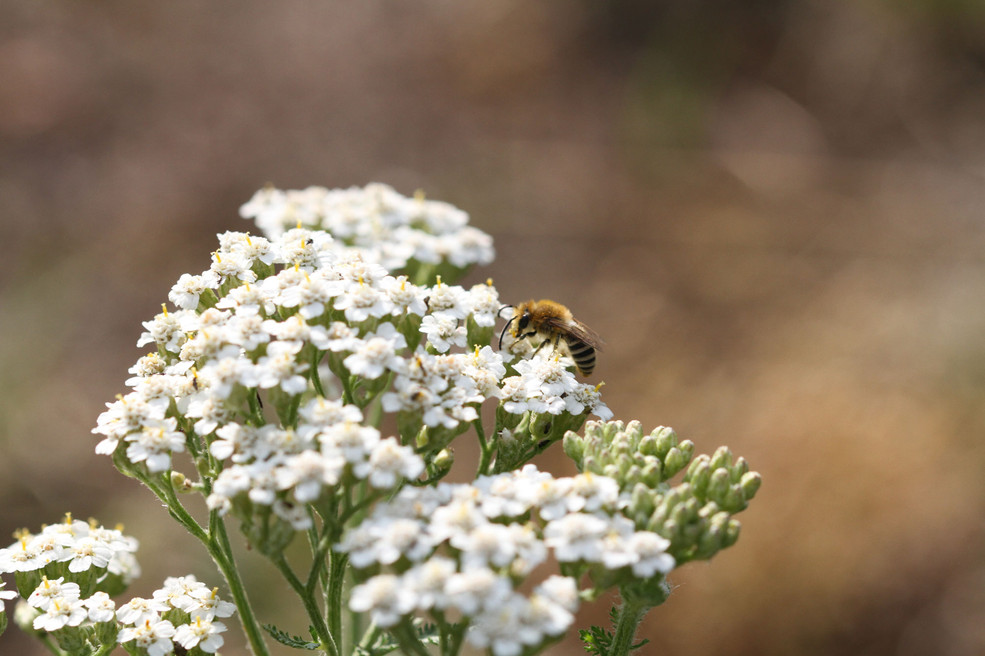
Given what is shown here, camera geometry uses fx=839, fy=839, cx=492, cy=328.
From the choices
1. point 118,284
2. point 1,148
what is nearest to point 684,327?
point 118,284

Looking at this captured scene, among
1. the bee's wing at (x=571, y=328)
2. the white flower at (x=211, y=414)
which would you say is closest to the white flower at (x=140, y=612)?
the white flower at (x=211, y=414)

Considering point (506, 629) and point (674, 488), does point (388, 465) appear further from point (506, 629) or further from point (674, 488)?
point (674, 488)

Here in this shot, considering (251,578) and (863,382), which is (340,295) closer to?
(251,578)

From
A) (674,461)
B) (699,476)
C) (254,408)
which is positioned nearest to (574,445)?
(674,461)

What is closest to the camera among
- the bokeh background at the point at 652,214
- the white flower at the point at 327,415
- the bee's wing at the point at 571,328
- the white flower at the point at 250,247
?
the white flower at the point at 327,415

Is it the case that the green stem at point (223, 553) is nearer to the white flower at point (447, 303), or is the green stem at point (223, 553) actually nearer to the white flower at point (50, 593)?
the white flower at point (50, 593)

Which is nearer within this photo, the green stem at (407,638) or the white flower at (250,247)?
the green stem at (407,638)
